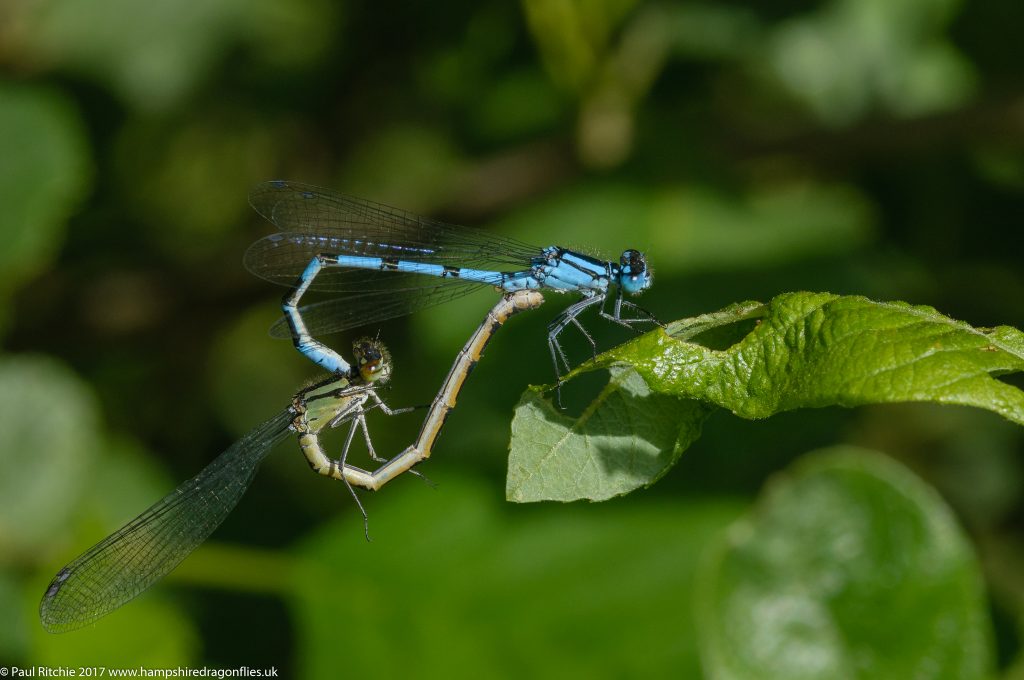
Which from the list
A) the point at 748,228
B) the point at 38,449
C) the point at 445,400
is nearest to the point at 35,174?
the point at 38,449

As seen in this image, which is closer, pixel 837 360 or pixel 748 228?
pixel 837 360

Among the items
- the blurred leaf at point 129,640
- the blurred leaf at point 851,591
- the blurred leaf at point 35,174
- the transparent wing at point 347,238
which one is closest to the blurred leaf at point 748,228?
the transparent wing at point 347,238

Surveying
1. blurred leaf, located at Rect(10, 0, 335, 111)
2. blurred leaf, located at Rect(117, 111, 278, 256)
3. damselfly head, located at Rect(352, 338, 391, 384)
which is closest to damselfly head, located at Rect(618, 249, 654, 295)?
damselfly head, located at Rect(352, 338, 391, 384)

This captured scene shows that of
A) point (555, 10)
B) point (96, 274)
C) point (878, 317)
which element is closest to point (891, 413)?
point (555, 10)

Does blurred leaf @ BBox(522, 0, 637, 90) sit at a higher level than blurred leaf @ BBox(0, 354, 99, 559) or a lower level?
higher

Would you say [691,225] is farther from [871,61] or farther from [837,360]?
[837,360]

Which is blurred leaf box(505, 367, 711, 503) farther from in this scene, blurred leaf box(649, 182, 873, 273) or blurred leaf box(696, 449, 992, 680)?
blurred leaf box(649, 182, 873, 273)

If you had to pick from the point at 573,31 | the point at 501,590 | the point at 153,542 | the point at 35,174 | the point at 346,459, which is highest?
the point at 573,31
